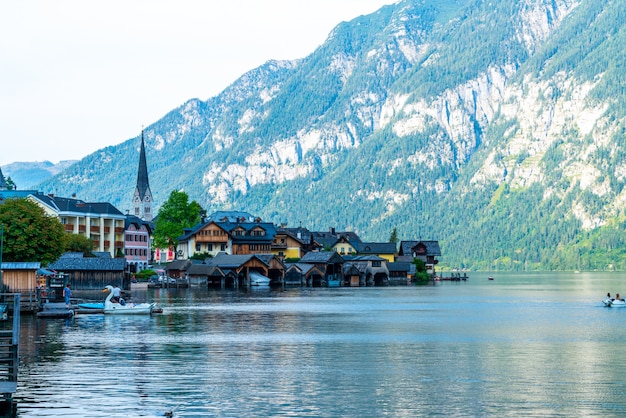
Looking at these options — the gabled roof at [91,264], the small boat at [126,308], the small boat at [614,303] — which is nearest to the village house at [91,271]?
the gabled roof at [91,264]

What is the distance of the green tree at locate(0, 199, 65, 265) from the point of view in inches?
4348

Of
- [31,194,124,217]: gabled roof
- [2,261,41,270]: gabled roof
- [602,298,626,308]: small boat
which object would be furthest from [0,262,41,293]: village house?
[31,194,124,217]: gabled roof

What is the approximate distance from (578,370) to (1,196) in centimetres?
13430

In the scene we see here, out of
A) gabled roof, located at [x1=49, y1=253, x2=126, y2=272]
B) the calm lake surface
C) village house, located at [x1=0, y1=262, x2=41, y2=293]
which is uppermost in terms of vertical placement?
gabled roof, located at [x1=49, y1=253, x2=126, y2=272]

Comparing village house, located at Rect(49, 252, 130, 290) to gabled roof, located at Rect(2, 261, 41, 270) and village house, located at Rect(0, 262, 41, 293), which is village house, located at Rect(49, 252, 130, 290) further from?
gabled roof, located at Rect(2, 261, 41, 270)

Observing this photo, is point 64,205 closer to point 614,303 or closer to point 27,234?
point 27,234

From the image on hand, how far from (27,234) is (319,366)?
200 feet

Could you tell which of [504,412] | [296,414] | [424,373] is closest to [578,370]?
[424,373]

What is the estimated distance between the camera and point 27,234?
111 meters

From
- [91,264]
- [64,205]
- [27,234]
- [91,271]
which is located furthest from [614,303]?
[64,205]

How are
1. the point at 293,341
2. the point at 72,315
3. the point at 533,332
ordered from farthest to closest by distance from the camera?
the point at 72,315 < the point at 533,332 < the point at 293,341

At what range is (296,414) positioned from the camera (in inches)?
1741

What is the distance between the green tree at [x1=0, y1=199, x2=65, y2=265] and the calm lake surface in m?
14.9

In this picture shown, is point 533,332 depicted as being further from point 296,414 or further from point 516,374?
point 296,414
